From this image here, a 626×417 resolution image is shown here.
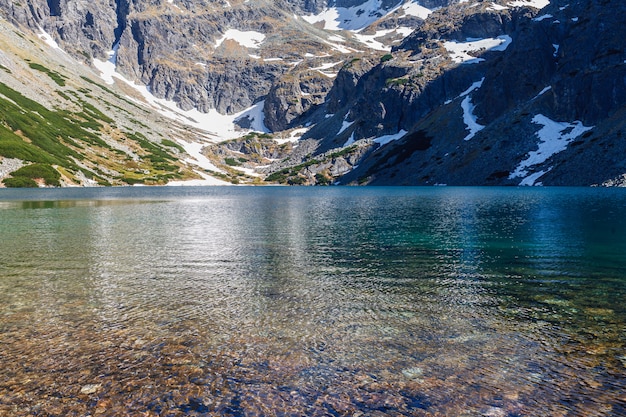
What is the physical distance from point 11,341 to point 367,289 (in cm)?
1390

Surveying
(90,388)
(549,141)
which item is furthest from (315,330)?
(549,141)

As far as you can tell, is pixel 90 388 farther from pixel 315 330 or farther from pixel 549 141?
pixel 549 141

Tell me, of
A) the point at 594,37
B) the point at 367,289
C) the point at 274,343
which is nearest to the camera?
the point at 274,343

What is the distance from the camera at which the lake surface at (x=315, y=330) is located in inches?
407

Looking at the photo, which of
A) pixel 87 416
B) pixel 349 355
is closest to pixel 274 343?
pixel 349 355

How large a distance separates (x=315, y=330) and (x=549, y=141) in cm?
18238

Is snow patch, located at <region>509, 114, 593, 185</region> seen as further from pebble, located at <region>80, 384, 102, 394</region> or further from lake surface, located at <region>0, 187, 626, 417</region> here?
pebble, located at <region>80, 384, 102, 394</region>

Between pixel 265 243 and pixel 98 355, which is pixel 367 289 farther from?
pixel 265 243

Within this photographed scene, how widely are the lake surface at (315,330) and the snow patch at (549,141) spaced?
472 feet

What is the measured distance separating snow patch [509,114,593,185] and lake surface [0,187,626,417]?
143760 millimetres

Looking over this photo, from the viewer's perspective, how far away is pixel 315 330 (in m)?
15.0

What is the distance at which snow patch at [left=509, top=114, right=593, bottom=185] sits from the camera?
535 ft

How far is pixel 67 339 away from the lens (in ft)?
46.2

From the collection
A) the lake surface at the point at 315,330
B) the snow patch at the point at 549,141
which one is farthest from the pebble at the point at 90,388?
the snow patch at the point at 549,141
